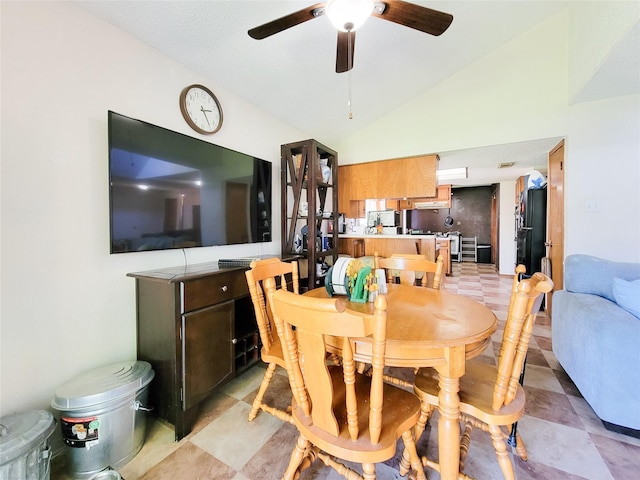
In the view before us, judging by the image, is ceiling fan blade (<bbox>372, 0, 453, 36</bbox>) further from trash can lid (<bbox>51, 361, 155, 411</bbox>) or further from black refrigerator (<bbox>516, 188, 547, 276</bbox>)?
black refrigerator (<bbox>516, 188, 547, 276</bbox>)

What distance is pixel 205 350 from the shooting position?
5.34ft

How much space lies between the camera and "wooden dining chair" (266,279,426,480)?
2.57ft

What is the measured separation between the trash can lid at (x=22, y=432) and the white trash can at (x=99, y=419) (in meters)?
0.07

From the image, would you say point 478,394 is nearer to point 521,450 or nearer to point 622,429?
point 521,450

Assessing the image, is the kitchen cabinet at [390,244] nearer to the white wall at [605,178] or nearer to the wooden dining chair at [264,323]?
the white wall at [605,178]

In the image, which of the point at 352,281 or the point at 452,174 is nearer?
the point at 352,281

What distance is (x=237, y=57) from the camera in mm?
2088

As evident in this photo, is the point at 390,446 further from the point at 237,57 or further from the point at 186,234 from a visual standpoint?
the point at 237,57

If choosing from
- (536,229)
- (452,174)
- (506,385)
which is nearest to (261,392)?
(506,385)

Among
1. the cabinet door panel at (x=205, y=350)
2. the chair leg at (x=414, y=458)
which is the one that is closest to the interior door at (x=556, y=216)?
the chair leg at (x=414, y=458)

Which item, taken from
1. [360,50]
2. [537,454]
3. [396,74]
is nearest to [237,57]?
[360,50]

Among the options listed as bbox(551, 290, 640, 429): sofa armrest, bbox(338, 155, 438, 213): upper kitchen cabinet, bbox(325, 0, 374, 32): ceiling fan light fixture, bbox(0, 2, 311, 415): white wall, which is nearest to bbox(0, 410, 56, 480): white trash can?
bbox(0, 2, 311, 415): white wall

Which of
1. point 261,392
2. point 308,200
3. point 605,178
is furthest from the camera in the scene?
point 308,200

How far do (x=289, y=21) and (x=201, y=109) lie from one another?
1058mm
